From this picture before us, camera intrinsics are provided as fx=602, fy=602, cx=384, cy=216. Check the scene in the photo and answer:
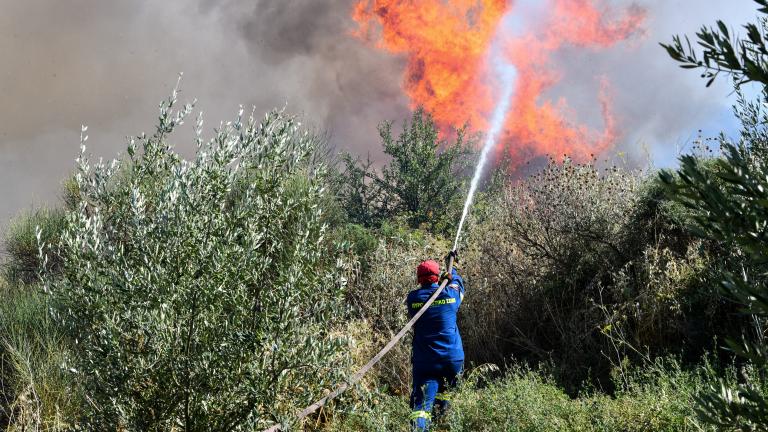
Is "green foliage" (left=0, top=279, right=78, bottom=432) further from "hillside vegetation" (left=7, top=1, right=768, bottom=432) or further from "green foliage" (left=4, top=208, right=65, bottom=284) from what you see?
Answer: "green foliage" (left=4, top=208, right=65, bottom=284)

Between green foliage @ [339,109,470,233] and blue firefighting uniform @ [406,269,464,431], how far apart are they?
43.3 feet

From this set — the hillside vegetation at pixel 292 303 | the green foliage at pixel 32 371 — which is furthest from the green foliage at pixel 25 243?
the hillside vegetation at pixel 292 303

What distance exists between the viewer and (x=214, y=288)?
4590mm

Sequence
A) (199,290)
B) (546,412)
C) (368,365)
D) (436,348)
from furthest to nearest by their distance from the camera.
Result: (436,348) < (546,412) < (368,365) < (199,290)

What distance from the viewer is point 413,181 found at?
21.1m

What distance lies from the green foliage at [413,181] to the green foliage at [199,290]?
50.9 ft

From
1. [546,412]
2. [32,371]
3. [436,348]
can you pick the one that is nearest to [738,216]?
[546,412]

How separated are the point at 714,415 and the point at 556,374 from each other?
286 inches

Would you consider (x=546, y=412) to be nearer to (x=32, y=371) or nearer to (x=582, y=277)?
(x=582, y=277)

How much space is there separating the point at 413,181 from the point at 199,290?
1684 centimetres

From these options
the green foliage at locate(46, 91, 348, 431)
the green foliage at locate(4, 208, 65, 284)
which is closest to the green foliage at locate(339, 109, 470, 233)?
the green foliage at locate(4, 208, 65, 284)

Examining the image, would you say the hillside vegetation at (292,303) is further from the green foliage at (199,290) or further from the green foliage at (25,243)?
the green foliage at (25,243)

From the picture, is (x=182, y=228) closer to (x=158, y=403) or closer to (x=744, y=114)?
(x=158, y=403)

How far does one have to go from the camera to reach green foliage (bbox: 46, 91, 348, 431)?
454 centimetres
